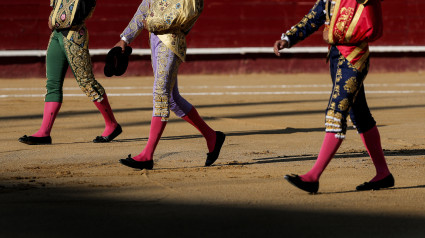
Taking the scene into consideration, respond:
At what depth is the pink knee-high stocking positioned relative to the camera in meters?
3.99

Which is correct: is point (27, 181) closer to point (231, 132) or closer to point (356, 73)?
point (356, 73)

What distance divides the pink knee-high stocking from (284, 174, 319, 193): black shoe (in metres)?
0.32

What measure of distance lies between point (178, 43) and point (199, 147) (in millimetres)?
1162

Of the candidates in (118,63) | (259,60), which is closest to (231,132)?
(118,63)

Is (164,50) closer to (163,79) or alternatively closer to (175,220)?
(163,79)

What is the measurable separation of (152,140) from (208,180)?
43 cm

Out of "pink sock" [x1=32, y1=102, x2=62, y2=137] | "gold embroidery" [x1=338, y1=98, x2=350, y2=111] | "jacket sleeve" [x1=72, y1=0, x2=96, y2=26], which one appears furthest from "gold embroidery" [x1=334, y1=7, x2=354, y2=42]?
"pink sock" [x1=32, y1=102, x2=62, y2=137]

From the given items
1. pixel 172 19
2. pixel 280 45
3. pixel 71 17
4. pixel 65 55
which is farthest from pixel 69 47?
pixel 280 45

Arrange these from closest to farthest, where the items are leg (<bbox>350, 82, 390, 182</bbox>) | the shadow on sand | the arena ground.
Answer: the shadow on sand
the arena ground
leg (<bbox>350, 82, 390, 182</bbox>)

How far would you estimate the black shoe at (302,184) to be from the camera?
151 inches

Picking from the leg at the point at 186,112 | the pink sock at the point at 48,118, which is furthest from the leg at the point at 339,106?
the pink sock at the point at 48,118

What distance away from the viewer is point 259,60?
13.1 m

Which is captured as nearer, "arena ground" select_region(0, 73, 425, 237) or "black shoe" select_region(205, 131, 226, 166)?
"arena ground" select_region(0, 73, 425, 237)

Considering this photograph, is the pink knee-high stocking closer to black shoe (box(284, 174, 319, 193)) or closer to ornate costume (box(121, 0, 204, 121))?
black shoe (box(284, 174, 319, 193))
